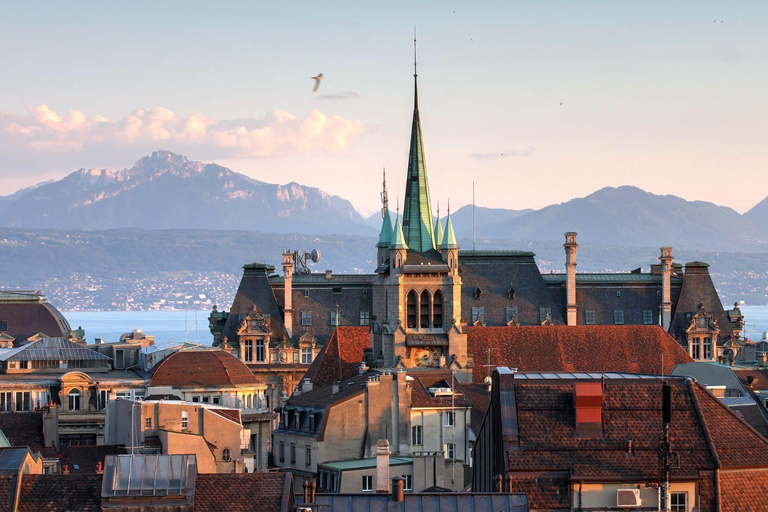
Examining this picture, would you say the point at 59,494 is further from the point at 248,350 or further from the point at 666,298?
the point at 666,298

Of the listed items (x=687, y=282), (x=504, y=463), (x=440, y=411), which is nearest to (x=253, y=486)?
(x=504, y=463)

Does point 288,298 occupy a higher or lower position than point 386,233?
lower

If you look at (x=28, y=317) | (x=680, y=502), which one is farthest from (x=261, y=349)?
(x=680, y=502)

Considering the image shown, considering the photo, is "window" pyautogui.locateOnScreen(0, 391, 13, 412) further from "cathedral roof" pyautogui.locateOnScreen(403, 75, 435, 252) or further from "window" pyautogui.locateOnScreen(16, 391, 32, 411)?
"cathedral roof" pyautogui.locateOnScreen(403, 75, 435, 252)

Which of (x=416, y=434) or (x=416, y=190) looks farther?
(x=416, y=190)

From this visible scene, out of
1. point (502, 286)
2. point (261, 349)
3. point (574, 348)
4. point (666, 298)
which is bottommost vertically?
point (574, 348)

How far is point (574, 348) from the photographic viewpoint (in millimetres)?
132375

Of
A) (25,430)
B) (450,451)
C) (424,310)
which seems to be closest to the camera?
(25,430)

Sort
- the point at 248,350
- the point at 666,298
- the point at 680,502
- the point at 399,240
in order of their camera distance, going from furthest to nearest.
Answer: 1. the point at 666,298
2. the point at 248,350
3. the point at 399,240
4. the point at 680,502

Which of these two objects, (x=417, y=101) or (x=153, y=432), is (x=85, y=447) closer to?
(x=153, y=432)

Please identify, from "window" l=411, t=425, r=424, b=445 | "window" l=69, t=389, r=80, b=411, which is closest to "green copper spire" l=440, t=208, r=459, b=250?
"window" l=69, t=389, r=80, b=411

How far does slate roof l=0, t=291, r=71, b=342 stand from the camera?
150 m

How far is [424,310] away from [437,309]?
1.08m

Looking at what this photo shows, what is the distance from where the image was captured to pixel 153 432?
8581 cm
